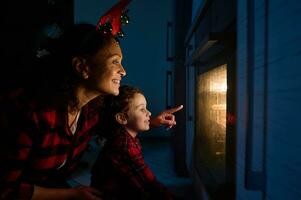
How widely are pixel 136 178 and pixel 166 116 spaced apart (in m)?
0.54

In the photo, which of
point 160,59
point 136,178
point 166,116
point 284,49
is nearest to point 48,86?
point 136,178

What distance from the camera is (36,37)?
15.0 ft

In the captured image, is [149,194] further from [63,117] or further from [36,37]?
[36,37]

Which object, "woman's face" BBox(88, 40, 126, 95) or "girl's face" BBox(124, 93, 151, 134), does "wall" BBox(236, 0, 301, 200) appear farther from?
"girl's face" BBox(124, 93, 151, 134)

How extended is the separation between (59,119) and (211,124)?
2.01 metres

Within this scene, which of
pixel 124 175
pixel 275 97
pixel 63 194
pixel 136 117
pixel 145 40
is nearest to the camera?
pixel 275 97

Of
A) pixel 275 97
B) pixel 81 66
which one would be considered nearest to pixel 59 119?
pixel 81 66

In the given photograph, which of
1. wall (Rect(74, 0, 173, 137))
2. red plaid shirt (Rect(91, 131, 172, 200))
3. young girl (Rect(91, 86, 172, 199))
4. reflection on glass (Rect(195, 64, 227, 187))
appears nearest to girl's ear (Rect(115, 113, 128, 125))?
young girl (Rect(91, 86, 172, 199))

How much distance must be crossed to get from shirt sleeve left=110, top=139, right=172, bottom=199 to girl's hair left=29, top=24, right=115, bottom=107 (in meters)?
0.50

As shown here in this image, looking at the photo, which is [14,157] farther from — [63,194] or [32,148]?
[63,194]

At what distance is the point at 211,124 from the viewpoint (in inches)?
132

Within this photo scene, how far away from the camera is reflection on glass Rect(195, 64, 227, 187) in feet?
9.41

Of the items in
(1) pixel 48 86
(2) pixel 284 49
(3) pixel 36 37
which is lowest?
(1) pixel 48 86

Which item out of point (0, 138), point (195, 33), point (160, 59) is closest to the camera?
point (0, 138)
